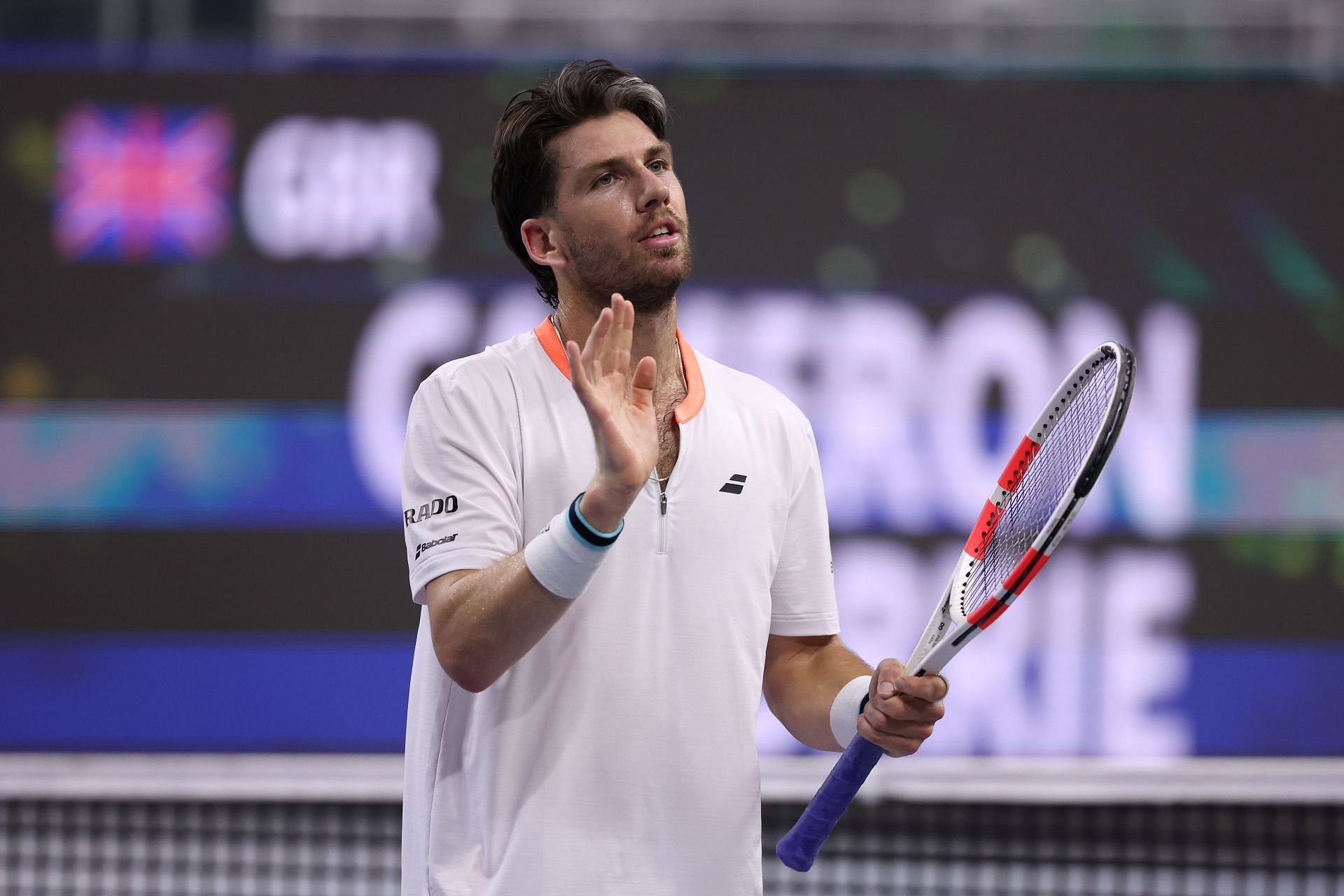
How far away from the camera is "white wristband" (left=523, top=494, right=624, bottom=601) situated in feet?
5.63

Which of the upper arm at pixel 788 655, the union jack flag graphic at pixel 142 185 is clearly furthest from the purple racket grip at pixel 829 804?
the union jack flag graphic at pixel 142 185

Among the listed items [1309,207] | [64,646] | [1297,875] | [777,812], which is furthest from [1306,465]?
[64,646]

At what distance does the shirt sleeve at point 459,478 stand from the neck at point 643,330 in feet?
0.48

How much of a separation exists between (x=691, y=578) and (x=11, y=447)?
2834 mm

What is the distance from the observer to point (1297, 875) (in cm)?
440

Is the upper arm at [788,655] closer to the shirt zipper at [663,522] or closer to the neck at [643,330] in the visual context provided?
the shirt zipper at [663,522]

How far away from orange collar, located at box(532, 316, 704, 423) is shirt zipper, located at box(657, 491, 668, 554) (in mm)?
130

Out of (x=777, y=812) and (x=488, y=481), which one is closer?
(x=488, y=481)

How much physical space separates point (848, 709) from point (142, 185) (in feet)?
9.68

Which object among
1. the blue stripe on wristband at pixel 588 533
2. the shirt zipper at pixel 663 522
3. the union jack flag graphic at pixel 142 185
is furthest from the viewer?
the union jack flag graphic at pixel 142 185

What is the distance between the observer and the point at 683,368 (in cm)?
216

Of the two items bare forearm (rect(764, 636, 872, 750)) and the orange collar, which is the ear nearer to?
the orange collar

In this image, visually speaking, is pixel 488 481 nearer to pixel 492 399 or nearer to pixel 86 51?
pixel 492 399

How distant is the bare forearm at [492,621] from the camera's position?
1.75 m
